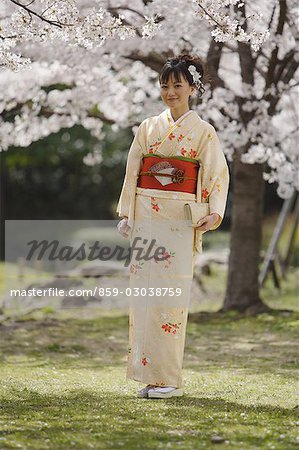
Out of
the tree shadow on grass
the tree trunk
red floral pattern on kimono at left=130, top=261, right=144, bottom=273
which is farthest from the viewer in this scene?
the tree trunk

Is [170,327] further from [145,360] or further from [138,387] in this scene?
[138,387]

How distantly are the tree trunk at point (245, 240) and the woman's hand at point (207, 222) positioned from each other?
161 inches

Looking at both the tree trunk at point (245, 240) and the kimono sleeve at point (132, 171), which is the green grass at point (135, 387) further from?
the kimono sleeve at point (132, 171)

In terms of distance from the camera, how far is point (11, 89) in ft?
26.9

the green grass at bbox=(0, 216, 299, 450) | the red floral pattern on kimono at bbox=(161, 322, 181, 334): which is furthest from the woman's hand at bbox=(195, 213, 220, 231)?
the green grass at bbox=(0, 216, 299, 450)

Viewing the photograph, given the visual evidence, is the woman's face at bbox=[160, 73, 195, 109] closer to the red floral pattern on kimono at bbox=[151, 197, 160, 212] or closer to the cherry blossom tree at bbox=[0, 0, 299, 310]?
the red floral pattern on kimono at bbox=[151, 197, 160, 212]

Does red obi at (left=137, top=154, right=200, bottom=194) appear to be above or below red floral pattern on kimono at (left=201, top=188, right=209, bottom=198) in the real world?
above

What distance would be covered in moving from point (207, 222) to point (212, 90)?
11.6ft

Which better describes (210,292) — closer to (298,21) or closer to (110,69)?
(110,69)

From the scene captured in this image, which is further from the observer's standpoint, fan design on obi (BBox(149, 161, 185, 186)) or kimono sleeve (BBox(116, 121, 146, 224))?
kimono sleeve (BBox(116, 121, 146, 224))

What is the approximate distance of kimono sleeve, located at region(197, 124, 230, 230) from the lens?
4.34m

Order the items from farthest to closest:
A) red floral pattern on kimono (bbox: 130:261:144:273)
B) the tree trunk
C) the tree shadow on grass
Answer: the tree trunk → red floral pattern on kimono (bbox: 130:261:144:273) → the tree shadow on grass

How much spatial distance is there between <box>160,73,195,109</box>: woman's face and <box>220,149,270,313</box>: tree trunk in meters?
4.02

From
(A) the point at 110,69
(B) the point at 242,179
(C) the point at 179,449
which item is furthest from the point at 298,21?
(C) the point at 179,449
